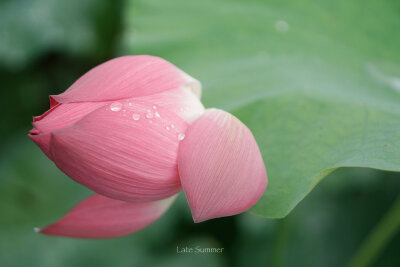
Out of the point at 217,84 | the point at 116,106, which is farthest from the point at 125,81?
the point at 217,84

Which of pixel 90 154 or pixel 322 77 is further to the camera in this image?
pixel 322 77

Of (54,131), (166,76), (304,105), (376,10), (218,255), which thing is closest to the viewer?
(54,131)

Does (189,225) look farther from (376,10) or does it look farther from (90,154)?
(90,154)

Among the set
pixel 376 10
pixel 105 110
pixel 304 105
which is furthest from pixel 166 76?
pixel 376 10

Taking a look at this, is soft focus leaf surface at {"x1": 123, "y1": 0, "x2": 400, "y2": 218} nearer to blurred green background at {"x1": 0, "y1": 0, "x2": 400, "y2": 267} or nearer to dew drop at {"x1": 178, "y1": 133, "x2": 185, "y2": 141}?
blurred green background at {"x1": 0, "y1": 0, "x2": 400, "y2": 267}

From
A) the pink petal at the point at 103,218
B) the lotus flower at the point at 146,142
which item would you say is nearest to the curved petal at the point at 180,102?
the lotus flower at the point at 146,142

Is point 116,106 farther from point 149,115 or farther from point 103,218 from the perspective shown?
point 103,218
